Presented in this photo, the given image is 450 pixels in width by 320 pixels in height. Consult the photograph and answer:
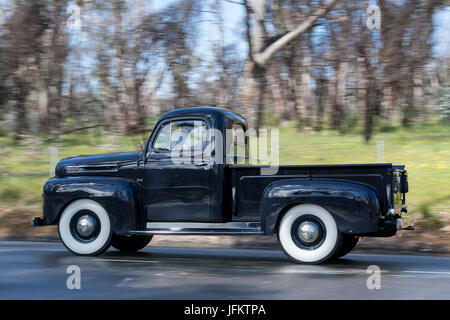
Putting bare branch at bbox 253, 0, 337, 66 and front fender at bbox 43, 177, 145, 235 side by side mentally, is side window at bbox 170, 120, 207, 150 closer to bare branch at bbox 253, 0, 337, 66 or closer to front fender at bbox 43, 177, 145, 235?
front fender at bbox 43, 177, 145, 235

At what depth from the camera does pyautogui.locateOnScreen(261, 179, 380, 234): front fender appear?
8.34m

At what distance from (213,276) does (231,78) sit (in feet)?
44.7

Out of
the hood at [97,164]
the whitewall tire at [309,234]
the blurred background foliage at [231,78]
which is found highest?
the blurred background foliage at [231,78]

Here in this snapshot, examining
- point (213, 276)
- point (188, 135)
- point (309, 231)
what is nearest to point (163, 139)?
point (188, 135)

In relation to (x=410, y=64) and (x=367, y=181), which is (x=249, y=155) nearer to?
(x=367, y=181)

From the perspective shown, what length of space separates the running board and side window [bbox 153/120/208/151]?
3.76ft

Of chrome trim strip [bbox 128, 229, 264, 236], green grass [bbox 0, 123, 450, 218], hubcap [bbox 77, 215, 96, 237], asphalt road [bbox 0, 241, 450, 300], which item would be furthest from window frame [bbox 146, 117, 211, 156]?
green grass [bbox 0, 123, 450, 218]

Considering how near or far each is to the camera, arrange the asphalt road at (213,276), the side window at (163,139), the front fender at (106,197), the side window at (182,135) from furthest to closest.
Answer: the side window at (163,139) → the side window at (182,135) → the front fender at (106,197) → the asphalt road at (213,276)

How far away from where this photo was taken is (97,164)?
10211 mm

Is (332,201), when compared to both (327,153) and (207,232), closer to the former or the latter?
(207,232)

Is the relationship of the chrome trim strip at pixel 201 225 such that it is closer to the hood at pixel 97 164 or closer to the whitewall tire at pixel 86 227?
the whitewall tire at pixel 86 227

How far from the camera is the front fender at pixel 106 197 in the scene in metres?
9.59

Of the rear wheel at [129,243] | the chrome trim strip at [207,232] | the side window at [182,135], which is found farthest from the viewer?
the rear wheel at [129,243]

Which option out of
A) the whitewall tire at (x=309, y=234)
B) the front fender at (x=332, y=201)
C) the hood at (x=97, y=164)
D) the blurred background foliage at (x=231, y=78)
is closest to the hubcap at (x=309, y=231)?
the whitewall tire at (x=309, y=234)
